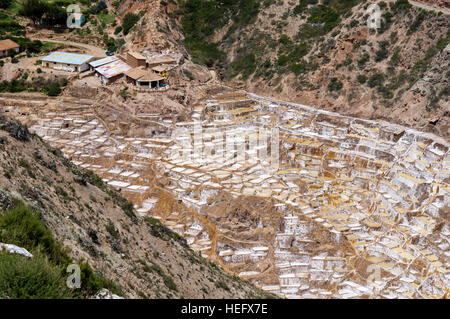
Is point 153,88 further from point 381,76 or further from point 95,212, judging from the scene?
point 95,212

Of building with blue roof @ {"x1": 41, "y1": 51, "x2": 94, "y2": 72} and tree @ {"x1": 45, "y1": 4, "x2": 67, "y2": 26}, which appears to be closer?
building with blue roof @ {"x1": 41, "y1": 51, "x2": 94, "y2": 72}

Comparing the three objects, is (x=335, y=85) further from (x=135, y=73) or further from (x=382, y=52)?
(x=135, y=73)

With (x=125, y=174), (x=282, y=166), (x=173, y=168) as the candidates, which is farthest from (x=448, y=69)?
(x=125, y=174)

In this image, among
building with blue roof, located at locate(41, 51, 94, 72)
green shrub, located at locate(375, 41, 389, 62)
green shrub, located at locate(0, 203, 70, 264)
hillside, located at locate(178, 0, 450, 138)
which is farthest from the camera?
building with blue roof, located at locate(41, 51, 94, 72)

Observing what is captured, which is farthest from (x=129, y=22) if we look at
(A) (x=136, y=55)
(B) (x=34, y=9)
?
A: (B) (x=34, y=9)

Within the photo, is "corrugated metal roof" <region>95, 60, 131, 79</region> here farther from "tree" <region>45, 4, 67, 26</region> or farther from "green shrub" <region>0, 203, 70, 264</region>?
"green shrub" <region>0, 203, 70, 264</region>

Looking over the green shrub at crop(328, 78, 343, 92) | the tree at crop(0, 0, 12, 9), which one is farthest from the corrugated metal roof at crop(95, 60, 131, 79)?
the green shrub at crop(328, 78, 343, 92)
